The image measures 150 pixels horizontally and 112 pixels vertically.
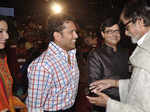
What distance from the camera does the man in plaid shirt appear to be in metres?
1.30

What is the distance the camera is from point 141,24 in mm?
1090

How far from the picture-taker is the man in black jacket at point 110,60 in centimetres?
177

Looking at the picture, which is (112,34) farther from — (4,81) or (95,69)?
(4,81)

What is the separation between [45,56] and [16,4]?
473cm

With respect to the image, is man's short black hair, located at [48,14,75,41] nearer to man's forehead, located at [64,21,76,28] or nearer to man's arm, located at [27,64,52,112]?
man's forehead, located at [64,21,76,28]

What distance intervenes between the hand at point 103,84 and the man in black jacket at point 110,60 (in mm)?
128

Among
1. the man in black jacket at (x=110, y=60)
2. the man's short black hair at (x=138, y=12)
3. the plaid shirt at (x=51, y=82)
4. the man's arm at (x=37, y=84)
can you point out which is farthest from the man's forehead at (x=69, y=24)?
the man's short black hair at (x=138, y=12)

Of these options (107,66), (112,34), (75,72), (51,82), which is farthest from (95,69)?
(51,82)

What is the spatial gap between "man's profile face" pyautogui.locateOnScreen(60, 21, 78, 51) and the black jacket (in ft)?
1.17

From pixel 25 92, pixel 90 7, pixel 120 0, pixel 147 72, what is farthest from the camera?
pixel 90 7

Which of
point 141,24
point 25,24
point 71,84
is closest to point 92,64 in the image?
point 71,84

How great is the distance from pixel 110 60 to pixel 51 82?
0.84 m

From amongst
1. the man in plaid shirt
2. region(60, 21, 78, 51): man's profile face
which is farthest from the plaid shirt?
region(60, 21, 78, 51): man's profile face

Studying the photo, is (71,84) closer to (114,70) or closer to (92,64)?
(92,64)
